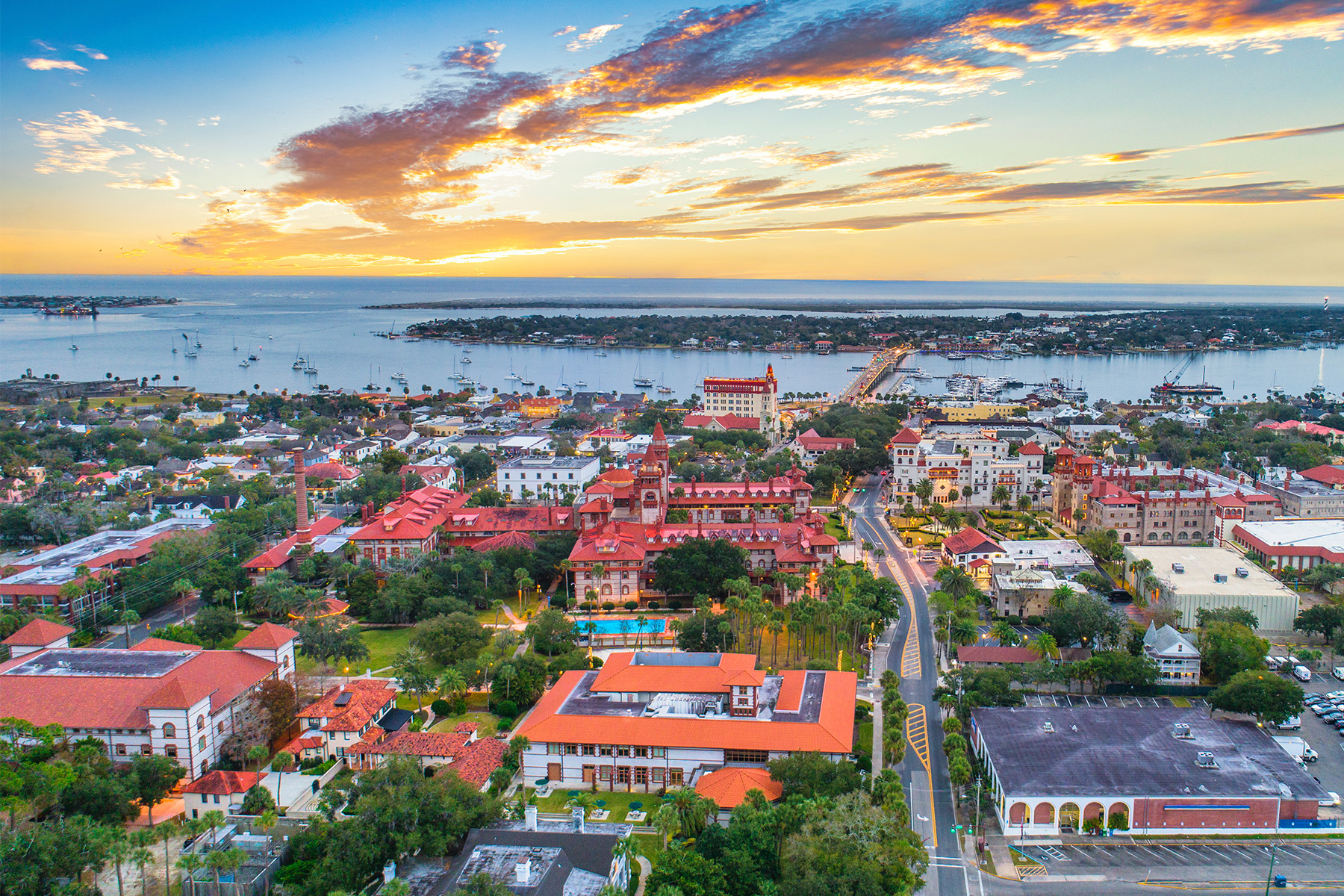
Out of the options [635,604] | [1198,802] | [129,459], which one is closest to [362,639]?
[635,604]

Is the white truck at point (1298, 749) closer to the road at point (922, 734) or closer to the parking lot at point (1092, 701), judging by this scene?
the parking lot at point (1092, 701)

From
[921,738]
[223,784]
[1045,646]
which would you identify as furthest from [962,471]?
[223,784]

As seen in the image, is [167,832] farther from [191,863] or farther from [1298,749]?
[1298,749]

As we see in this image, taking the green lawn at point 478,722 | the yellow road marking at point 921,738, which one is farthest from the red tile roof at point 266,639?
the yellow road marking at point 921,738

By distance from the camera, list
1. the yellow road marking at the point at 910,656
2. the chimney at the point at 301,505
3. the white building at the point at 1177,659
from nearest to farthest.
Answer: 1. the white building at the point at 1177,659
2. the yellow road marking at the point at 910,656
3. the chimney at the point at 301,505

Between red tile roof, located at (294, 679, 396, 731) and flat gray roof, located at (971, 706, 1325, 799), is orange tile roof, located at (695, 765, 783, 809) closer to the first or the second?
flat gray roof, located at (971, 706, 1325, 799)

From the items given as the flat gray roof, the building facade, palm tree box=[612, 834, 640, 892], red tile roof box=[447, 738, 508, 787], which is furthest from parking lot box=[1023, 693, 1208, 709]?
the building facade
